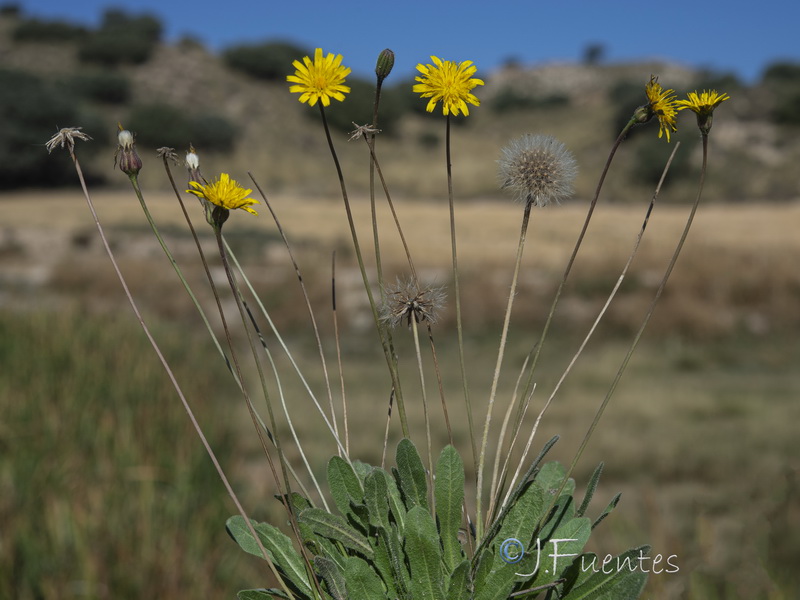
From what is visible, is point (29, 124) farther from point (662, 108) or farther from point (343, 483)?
point (662, 108)

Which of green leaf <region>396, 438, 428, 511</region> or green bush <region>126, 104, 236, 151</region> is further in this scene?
green bush <region>126, 104, 236, 151</region>

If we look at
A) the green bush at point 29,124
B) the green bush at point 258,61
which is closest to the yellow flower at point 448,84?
the green bush at point 29,124

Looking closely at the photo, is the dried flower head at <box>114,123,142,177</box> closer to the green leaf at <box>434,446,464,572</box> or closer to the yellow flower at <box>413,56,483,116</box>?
the yellow flower at <box>413,56,483,116</box>

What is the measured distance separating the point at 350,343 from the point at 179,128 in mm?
20639

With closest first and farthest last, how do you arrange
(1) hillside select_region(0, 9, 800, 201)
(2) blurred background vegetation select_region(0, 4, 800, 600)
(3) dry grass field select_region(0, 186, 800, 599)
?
(2) blurred background vegetation select_region(0, 4, 800, 600) → (3) dry grass field select_region(0, 186, 800, 599) → (1) hillside select_region(0, 9, 800, 201)

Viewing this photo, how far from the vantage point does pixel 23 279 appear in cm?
1466

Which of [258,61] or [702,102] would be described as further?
[258,61]

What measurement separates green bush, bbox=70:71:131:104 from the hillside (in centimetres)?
5

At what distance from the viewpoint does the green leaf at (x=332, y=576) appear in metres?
0.61

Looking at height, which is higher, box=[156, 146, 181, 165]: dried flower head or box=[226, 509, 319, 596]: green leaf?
box=[156, 146, 181, 165]: dried flower head

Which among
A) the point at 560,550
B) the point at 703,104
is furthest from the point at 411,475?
the point at 703,104

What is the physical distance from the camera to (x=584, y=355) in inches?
469

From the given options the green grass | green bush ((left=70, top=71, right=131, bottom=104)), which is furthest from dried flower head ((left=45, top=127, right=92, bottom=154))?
green bush ((left=70, top=71, right=131, bottom=104))

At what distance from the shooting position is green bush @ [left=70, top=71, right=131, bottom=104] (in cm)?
3425
